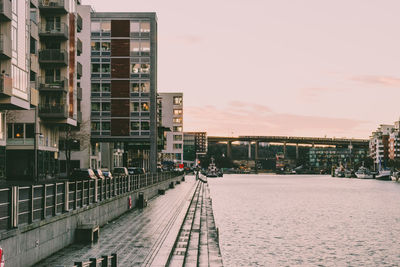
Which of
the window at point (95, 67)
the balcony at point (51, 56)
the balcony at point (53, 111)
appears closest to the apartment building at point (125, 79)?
the window at point (95, 67)

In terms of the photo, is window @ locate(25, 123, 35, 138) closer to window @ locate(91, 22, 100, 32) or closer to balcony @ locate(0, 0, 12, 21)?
balcony @ locate(0, 0, 12, 21)

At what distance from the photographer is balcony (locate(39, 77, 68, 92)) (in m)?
66.2

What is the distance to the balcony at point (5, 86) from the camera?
41.0 meters

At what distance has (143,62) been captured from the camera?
8550 cm

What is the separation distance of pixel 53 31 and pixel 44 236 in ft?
183

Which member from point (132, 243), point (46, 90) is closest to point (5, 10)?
point (46, 90)

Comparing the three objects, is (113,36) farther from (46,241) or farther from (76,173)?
(46,241)

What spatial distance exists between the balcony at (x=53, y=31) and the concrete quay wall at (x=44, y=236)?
46.5 m

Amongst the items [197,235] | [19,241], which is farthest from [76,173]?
[19,241]

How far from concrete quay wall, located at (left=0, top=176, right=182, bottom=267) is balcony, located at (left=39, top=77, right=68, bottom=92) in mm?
44898

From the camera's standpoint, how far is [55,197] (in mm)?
16188

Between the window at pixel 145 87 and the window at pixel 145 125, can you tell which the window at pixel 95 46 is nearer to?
the window at pixel 145 87

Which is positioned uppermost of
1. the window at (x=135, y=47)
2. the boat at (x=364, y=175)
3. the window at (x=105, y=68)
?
the window at (x=135, y=47)

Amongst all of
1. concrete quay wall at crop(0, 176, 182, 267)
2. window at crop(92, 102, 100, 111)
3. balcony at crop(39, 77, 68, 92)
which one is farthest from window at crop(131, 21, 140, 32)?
concrete quay wall at crop(0, 176, 182, 267)
